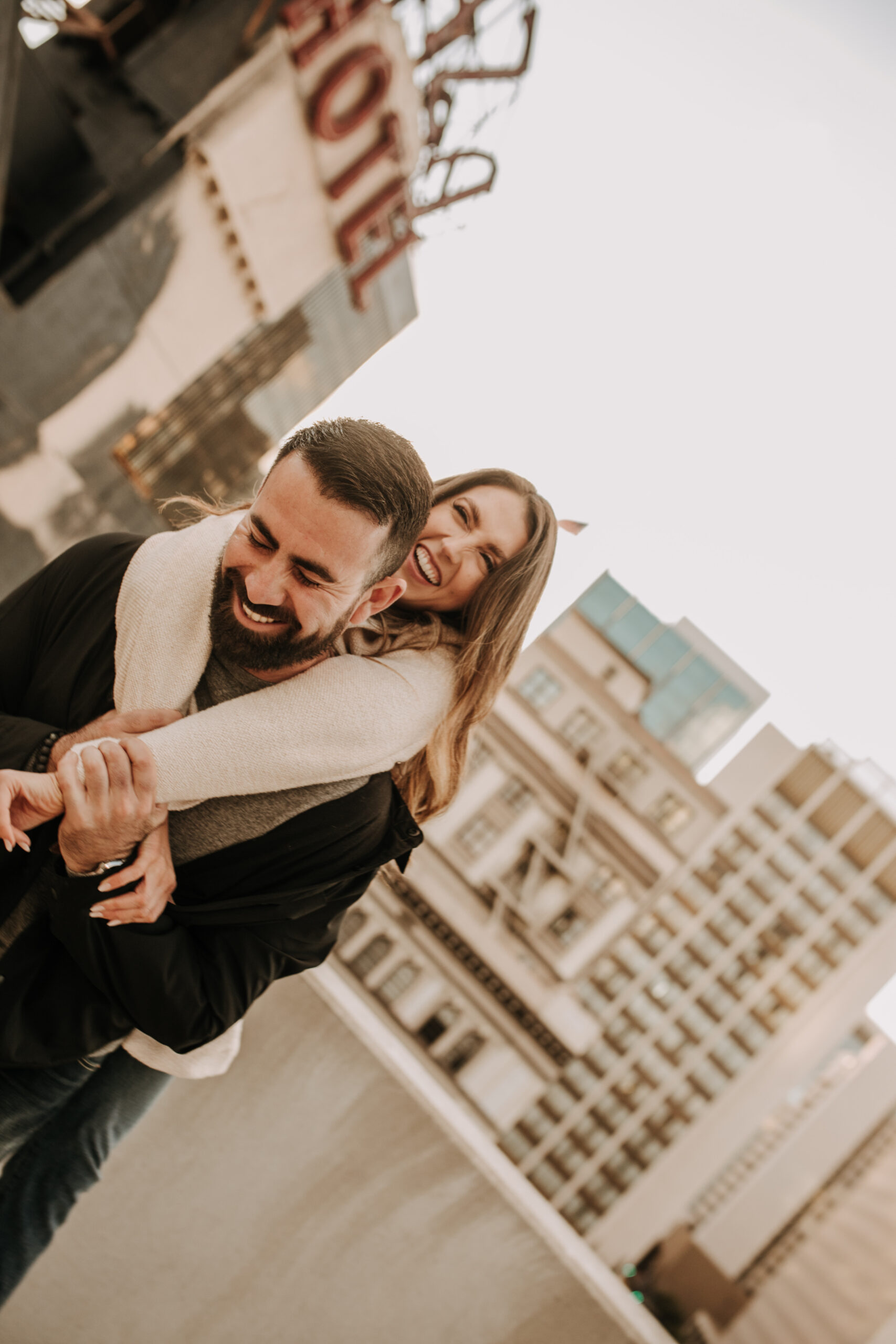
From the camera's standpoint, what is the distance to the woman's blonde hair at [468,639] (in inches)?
55.5

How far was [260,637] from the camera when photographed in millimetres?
1110

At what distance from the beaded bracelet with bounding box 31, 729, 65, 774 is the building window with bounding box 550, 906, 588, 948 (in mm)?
25217

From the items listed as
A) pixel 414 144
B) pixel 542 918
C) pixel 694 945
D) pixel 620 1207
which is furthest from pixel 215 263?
pixel 620 1207

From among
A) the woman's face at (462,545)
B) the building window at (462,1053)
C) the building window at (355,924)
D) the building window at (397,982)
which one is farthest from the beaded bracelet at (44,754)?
the building window at (462,1053)

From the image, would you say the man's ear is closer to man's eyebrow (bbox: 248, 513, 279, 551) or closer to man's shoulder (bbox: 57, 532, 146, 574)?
man's eyebrow (bbox: 248, 513, 279, 551)

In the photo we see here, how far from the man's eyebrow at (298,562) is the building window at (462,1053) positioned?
26508mm

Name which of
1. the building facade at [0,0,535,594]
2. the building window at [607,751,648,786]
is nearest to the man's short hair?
the building facade at [0,0,535,594]

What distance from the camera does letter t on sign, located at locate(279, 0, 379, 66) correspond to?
5.43 m

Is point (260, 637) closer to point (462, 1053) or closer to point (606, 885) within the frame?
point (606, 885)

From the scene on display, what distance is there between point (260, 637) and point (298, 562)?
0.48 ft

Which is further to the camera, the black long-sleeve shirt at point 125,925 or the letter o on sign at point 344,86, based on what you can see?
the letter o on sign at point 344,86

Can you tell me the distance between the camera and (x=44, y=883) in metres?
1.12

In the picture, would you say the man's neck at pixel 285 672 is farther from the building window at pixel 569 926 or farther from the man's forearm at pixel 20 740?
the building window at pixel 569 926

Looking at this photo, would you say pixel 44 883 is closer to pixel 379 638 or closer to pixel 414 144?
pixel 379 638
